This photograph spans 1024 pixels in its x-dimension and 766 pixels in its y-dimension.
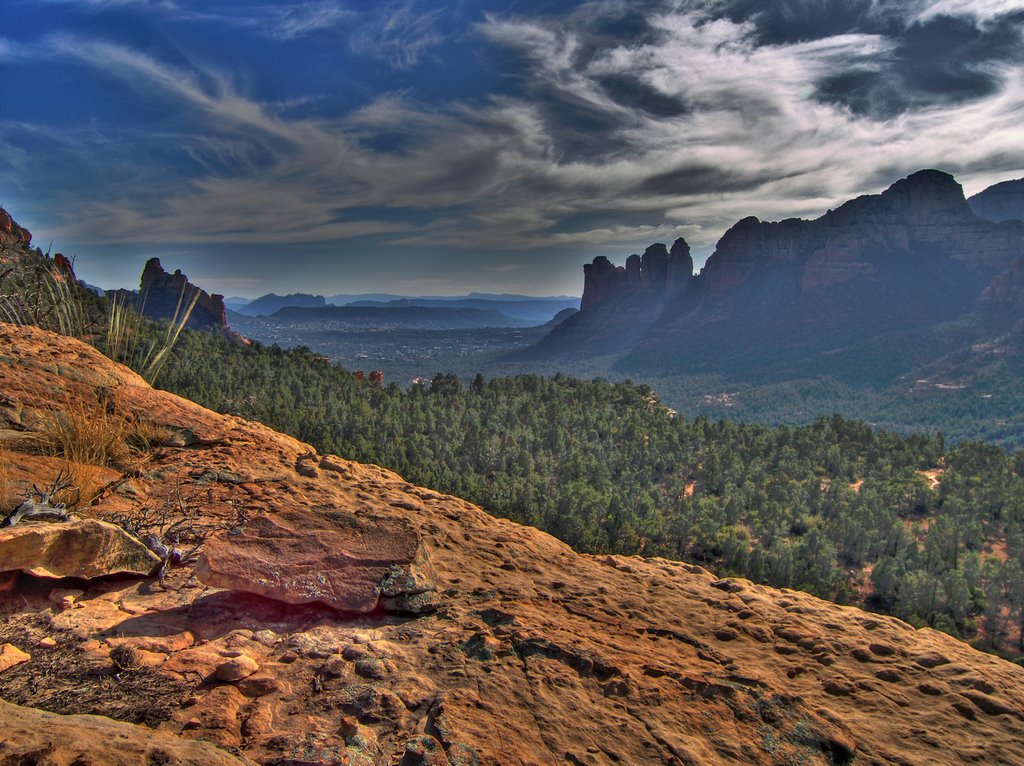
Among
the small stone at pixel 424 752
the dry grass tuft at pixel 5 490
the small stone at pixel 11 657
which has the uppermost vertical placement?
the dry grass tuft at pixel 5 490

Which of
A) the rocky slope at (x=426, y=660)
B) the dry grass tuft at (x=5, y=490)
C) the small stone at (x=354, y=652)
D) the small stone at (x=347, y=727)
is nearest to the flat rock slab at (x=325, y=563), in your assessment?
the rocky slope at (x=426, y=660)

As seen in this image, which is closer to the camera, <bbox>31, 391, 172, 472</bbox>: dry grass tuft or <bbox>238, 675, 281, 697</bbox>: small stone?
<bbox>238, 675, 281, 697</bbox>: small stone

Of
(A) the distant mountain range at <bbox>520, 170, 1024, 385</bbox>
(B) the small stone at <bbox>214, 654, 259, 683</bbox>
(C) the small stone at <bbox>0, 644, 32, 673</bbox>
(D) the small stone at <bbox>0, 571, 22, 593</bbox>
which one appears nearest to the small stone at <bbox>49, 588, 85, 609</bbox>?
(D) the small stone at <bbox>0, 571, 22, 593</bbox>

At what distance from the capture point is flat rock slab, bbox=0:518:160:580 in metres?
3.75

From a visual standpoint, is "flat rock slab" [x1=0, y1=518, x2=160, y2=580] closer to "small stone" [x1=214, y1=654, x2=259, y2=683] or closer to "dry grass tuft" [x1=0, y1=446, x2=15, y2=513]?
"dry grass tuft" [x1=0, y1=446, x2=15, y2=513]

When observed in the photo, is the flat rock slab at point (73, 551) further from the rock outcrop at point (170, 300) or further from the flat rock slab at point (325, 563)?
the rock outcrop at point (170, 300)

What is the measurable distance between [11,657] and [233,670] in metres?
1.29

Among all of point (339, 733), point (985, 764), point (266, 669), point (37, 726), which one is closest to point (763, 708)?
point (985, 764)

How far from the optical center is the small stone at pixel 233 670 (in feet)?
11.0

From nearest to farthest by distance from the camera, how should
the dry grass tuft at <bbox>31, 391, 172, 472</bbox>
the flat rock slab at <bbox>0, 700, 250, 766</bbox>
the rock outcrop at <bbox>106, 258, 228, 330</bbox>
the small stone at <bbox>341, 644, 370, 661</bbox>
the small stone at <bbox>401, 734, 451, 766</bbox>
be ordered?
the flat rock slab at <bbox>0, 700, 250, 766</bbox> → the small stone at <bbox>401, 734, 451, 766</bbox> → the small stone at <bbox>341, 644, 370, 661</bbox> → the dry grass tuft at <bbox>31, 391, 172, 472</bbox> → the rock outcrop at <bbox>106, 258, 228, 330</bbox>

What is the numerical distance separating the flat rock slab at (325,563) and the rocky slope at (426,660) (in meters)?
0.02

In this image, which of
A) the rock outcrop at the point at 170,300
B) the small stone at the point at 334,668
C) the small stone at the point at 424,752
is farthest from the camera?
the rock outcrop at the point at 170,300

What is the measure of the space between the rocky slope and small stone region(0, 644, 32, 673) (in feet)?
0.07

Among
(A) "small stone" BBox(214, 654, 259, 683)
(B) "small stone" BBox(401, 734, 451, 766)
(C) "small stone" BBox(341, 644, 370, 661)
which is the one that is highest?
(A) "small stone" BBox(214, 654, 259, 683)
